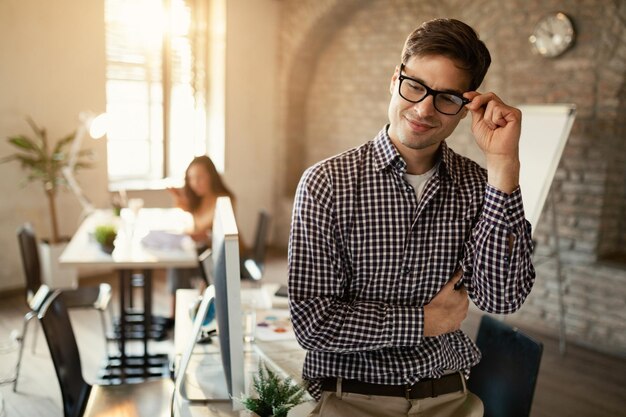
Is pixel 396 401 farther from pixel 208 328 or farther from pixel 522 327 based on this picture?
pixel 522 327

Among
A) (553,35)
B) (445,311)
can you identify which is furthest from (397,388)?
(553,35)

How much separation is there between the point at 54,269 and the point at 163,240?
1692 mm

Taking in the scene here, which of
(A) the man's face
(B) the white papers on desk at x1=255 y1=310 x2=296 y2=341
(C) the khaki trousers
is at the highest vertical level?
(A) the man's face

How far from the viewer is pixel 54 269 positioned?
16.6 feet

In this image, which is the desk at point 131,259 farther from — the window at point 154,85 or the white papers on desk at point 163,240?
the window at point 154,85

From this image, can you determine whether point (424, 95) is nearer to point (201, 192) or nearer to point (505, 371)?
point (505, 371)

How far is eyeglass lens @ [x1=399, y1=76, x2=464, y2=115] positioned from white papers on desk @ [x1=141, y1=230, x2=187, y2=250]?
258 cm

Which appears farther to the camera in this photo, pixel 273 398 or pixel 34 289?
pixel 34 289

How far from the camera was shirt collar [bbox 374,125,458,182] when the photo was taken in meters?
1.52

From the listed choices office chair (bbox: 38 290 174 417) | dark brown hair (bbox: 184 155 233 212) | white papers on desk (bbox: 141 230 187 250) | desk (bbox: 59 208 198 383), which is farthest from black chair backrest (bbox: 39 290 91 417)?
dark brown hair (bbox: 184 155 233 212)

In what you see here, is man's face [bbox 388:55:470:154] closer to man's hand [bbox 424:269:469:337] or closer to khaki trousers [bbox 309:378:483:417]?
man's hand [bbox 424:269:469:337]

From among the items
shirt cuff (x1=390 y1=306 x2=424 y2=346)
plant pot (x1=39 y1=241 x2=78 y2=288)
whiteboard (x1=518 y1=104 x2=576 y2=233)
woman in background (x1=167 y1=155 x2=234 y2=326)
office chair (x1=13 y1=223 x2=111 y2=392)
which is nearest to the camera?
shirt cuff (x1=390 y1=306 x2=424 y2=346)

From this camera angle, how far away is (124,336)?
378 cm

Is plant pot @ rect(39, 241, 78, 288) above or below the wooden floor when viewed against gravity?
above
